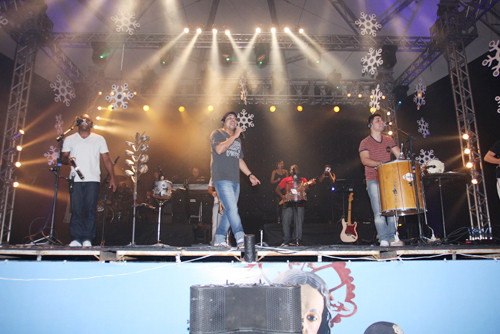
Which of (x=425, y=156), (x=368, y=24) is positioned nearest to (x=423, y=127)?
(x=425, y=156)

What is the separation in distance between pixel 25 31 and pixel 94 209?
688 centimetres

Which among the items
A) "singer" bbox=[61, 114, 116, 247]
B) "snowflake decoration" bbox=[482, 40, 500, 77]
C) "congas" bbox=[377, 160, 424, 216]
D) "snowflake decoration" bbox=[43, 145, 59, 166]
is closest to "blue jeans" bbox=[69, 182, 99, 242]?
"singer" bbox=[61, 114, 116, 247]

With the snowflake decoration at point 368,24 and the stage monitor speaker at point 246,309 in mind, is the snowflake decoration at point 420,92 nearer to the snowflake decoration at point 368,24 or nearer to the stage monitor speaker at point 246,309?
the snowflake decoration at point 368,24

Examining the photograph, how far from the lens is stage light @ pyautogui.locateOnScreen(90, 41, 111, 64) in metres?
10.0

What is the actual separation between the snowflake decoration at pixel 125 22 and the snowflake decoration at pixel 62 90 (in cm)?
282

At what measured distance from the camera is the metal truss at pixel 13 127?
7.93m

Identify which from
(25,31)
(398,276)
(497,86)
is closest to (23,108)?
(25,31)

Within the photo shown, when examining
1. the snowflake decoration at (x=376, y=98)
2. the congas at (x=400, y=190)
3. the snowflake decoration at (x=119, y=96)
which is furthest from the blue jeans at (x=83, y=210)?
the snowflake decoration at (x=376, y=98)

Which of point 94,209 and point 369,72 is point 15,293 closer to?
point 94,209

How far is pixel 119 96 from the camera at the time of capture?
1253cm

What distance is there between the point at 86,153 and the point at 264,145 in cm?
936

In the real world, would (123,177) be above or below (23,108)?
below

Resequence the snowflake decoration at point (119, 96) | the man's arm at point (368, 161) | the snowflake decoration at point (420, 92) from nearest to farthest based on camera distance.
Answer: the man's arm at point (368, 161)
the snowflake decoration at point (420, 92)
the snowflake decoration at point (119, 96)

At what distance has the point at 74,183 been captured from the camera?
4.91 m
